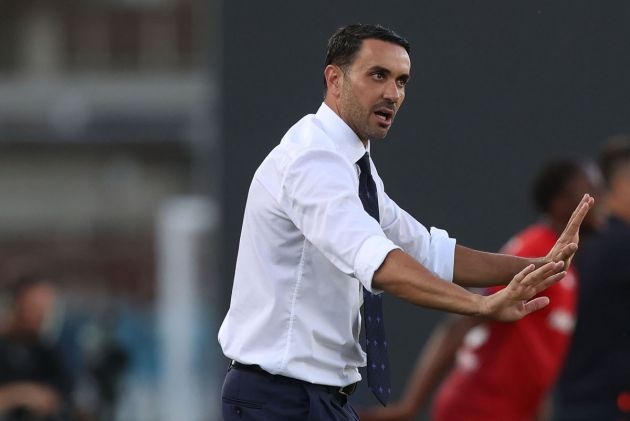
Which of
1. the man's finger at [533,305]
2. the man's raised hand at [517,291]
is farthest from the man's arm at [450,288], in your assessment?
the man's finger at [533,305]

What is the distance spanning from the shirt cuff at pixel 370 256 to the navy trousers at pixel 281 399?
53 cm

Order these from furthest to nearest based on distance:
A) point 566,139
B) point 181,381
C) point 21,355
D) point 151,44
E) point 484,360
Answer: point 151,44 → point 181,381 → point 566,139 → point 21,355 → point 484,360

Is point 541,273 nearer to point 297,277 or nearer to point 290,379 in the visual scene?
point 297,277

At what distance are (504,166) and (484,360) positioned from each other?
4.02 meters

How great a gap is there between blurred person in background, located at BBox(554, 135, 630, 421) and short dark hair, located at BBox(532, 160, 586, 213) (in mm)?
481

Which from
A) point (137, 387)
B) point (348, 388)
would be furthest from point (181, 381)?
point (348, 388)

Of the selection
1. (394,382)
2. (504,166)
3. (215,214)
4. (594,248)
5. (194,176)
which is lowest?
(194,176)

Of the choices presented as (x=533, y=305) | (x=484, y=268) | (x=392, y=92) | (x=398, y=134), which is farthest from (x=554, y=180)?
(x=398, y=134)

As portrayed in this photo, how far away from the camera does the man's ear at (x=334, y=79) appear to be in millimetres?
4059

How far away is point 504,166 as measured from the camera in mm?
10609

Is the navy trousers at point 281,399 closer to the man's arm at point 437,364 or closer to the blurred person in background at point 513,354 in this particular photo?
the man's arm at point 437,364

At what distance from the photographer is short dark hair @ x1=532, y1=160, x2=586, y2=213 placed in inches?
266

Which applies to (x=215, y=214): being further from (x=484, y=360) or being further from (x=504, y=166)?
(x=484, y=360)

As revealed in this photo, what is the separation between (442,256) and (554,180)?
102 inches
